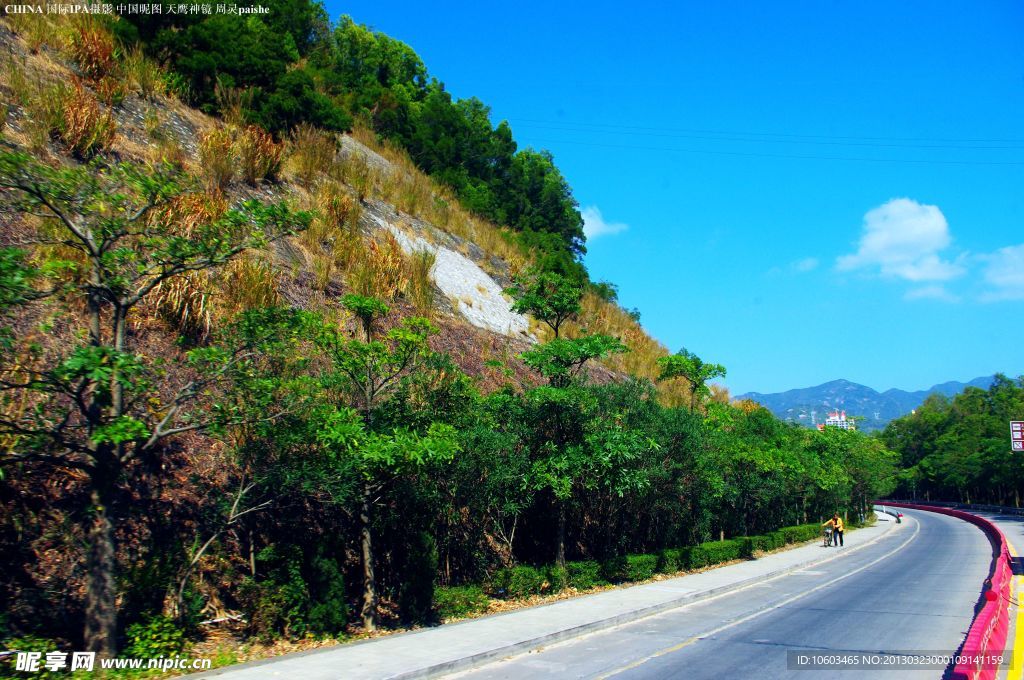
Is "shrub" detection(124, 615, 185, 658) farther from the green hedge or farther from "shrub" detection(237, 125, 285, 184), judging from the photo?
"shrub" detection(237, 125, 285, 184)

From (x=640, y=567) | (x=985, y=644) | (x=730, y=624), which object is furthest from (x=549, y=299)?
(x=985, y=644)

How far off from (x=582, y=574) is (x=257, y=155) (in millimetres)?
15804

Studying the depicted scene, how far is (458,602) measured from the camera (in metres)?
12.4

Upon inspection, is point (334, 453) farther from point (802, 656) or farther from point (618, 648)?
point (802, 656)

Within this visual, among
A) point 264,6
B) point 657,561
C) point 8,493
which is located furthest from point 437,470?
point 264,6

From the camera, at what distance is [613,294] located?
4597 cm

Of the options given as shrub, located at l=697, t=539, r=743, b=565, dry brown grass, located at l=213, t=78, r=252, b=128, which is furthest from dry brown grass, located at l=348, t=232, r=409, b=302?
shrub, located at l=697, t=539, r=743, b=565

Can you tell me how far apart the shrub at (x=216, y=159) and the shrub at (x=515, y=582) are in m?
13.2

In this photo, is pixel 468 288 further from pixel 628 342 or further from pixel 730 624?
pixel 730 624

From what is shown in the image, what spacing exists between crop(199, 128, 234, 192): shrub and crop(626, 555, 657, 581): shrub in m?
14.8

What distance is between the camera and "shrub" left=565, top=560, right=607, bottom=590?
15695mm

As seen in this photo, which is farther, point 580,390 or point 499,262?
point 499,262

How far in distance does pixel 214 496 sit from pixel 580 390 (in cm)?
728

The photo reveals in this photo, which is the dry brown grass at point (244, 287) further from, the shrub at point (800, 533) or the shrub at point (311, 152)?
the shrub at point (800, 533)
